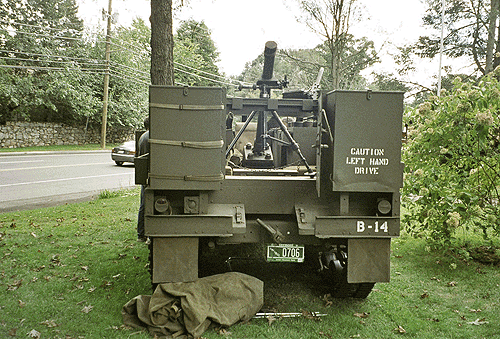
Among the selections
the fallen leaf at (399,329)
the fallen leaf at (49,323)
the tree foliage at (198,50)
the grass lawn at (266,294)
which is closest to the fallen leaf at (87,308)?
the grass lawn at (266,294)

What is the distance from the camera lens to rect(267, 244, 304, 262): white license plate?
4723 millimetres

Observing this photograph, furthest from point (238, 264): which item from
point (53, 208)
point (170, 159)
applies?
point (53, 208)

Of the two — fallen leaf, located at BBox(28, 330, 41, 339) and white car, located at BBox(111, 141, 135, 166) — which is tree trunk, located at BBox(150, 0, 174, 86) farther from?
white car, located at BBox(111, 141, 135, 166)

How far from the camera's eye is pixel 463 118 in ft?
19.7

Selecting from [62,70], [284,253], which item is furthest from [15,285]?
[62,70]

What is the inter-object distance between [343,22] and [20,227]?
15.0 meters

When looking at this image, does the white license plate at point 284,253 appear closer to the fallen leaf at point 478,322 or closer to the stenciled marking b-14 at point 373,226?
the stenciled marking b-14 at point 373,226

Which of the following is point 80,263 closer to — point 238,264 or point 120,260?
point 120,260

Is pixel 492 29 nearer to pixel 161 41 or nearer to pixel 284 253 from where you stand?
pixel 161 41

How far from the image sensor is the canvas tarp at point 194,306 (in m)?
4.20

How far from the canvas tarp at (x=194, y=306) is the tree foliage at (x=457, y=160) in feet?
9.32

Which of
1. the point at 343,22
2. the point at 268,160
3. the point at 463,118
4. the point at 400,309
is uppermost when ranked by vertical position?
the point at 343,22

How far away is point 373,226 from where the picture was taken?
4527 mm

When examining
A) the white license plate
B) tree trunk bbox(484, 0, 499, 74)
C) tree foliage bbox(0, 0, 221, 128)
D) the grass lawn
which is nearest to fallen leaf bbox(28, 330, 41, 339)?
the grass lawn
